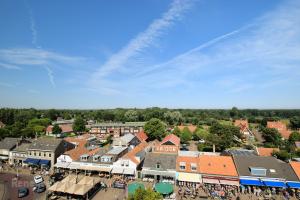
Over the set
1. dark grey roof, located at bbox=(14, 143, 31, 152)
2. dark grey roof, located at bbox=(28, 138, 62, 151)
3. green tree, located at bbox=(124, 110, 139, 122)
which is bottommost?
dark grey roof, located at bbox=(14, 143, 31, 152)

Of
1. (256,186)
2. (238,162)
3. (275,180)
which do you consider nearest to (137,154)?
(238,162)

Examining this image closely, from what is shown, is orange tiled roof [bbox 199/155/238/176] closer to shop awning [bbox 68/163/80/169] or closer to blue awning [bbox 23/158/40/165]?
shop awning [bbox 68/163/80/169]

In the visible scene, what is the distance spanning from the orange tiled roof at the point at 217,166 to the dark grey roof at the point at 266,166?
3.56 ft

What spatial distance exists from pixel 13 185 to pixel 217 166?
126 ft

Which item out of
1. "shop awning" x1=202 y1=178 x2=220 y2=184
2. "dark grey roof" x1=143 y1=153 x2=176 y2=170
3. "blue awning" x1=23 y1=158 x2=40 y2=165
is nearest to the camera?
"shop awning" x1=202 y1=178 x2=220 y2=184

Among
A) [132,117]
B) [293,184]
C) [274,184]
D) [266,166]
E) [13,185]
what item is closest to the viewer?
[293,184]

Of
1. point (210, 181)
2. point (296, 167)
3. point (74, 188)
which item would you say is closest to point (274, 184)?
point (296, 167)

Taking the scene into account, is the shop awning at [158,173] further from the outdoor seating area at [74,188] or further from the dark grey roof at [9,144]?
the dark grey roof at [9,144]

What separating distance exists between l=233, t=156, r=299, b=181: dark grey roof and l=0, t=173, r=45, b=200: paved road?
1367 inches

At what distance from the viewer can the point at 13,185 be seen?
37906mm

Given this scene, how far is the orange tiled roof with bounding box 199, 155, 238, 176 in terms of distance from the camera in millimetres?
36750

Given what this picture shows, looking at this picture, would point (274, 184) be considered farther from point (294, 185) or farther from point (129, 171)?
point (129, 171)

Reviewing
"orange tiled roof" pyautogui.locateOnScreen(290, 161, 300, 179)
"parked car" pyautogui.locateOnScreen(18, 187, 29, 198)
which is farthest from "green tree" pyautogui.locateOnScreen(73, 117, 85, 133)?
"orange tiled roof" pyautogui.locateOnScreen(290, 161, 300, 179)

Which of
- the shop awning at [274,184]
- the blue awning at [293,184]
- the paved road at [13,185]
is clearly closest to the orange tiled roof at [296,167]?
the blue awning at [293,184]
